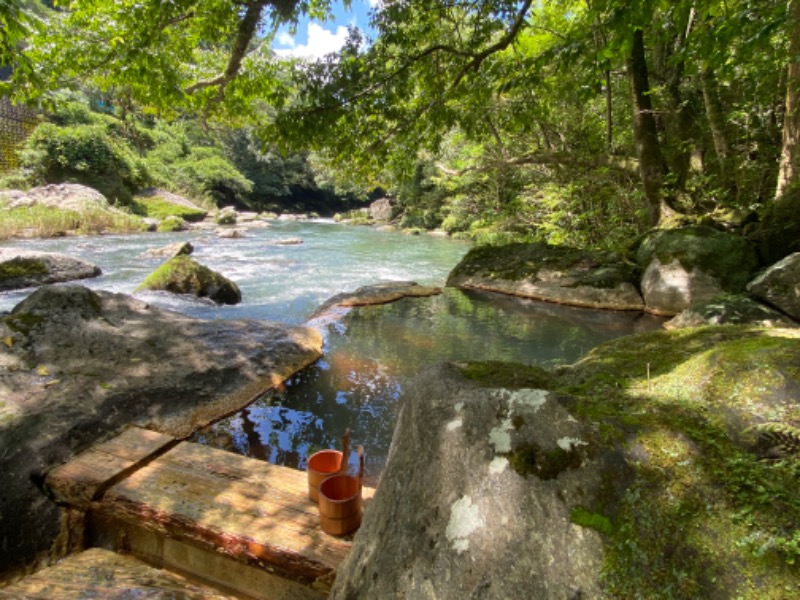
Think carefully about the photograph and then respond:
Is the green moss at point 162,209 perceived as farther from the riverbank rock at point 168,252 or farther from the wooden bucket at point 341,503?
the wooden bucket at point 341,503

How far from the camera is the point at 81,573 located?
1800 millimetres

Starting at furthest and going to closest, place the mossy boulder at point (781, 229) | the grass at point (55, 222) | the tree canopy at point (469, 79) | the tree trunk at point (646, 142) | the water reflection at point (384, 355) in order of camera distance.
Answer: the grass at point (55, 222) < the tree trunk at point (646, 142) < the mossy boulder at point (781, 229) < the tree canopy at point (469, 79) < the water reflection at point (384, 355)

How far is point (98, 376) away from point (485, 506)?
3.33 m

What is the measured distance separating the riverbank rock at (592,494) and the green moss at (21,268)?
397 inches

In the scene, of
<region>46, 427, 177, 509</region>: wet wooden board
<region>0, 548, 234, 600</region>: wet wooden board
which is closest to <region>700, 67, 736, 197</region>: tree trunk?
<region>46, 427, 177, 509</region>: wet wooden board

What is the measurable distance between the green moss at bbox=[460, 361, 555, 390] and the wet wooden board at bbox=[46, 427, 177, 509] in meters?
2.00

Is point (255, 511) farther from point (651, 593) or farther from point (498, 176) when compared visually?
point (498, 176)

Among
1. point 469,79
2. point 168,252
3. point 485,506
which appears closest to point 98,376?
point 485,506

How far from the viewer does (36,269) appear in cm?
873

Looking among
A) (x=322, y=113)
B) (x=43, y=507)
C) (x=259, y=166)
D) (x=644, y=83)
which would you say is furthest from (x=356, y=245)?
(x=259, y=166)

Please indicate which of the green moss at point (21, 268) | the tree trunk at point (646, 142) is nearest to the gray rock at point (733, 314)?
the tree trunk at point (646, 142)

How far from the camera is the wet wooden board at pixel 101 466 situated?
2.28 m

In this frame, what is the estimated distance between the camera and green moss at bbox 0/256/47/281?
8266 millimetres

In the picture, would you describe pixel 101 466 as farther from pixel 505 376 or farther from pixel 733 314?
pixel 733 314
